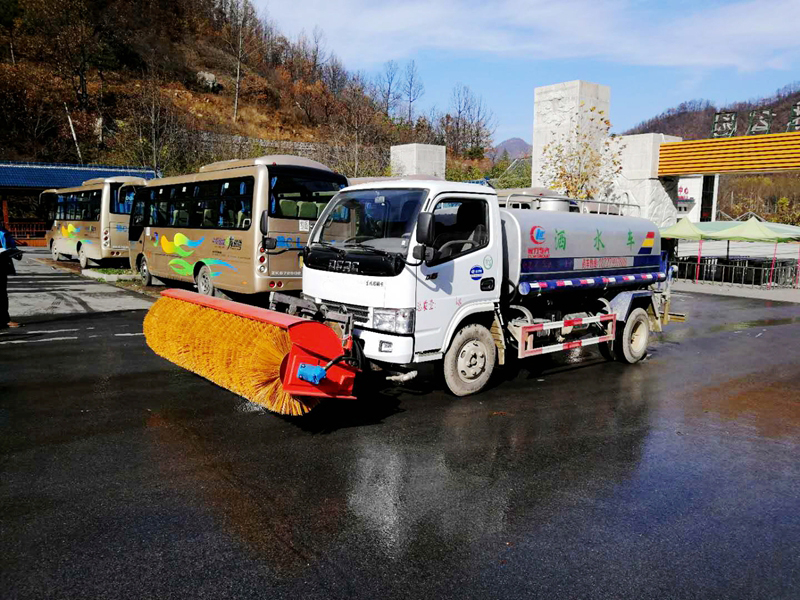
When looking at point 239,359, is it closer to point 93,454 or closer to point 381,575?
point 93,454

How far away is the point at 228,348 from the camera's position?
264 inches

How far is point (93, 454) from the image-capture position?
575 cm

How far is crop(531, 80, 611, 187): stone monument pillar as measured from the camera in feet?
72.4

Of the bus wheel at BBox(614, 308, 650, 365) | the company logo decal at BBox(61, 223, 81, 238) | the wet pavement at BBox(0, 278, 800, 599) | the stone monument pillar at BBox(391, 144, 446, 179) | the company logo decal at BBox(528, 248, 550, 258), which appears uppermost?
the stone monument pillar at BBox(391, 144, 446, 179)

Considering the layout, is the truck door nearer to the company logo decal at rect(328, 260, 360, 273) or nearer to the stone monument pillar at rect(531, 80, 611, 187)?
the company logo decal at rect(328, 260, 360, 273)

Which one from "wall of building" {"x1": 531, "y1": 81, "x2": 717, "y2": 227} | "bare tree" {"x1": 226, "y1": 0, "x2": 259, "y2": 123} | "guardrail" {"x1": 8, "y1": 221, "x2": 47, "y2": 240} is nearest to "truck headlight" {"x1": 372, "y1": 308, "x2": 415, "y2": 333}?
"wall of building" {"x1": 531, "y1": 81, "x2": 717, "y2": 227}

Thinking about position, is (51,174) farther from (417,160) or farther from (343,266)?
(343,266)

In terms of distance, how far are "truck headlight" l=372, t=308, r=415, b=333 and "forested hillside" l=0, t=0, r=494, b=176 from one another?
27177 millimetres

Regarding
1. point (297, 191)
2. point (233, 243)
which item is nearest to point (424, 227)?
point (297, 191)

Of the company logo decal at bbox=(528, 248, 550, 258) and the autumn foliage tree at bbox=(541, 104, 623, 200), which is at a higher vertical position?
the autumn foliage tree at bbox=(541, 104, 623, 200)

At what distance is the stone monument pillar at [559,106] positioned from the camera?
22062 millimetres

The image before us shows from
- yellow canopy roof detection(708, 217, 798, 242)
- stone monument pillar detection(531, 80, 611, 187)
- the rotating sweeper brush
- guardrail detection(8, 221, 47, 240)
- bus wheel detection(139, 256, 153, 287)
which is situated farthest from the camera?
guardrail detection(8, 221, 47, 240)

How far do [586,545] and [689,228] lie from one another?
75.8 feet

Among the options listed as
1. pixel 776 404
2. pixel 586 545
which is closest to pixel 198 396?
pixel 586 545
